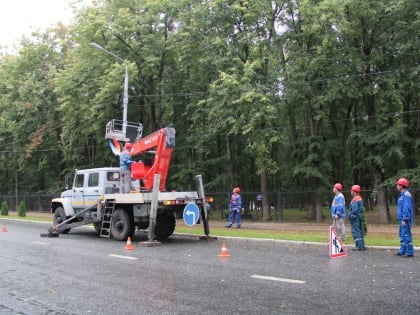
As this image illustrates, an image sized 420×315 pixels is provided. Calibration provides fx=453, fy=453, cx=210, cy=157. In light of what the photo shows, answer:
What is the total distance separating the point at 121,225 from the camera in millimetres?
16000

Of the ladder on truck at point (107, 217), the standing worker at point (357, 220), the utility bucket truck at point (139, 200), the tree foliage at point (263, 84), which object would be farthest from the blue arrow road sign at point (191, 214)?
the tree foliage at point (263, 84)

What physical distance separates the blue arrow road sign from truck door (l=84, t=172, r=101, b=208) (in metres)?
4.55

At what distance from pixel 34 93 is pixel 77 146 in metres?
5.51

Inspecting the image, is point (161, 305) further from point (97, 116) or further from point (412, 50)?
point (97, 116)

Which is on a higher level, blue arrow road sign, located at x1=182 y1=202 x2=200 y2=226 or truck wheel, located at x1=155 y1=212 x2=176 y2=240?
blue arrow road sign, located at x1=182 y1=202 x2=200 y2=226

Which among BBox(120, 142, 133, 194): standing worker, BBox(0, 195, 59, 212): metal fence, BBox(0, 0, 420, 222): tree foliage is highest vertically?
BBox(0, 0, 420, 222): tree foliage

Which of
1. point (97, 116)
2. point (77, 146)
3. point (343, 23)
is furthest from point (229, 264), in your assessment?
point (77, 146)

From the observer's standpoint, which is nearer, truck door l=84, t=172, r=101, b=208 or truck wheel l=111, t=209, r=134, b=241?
truck wheel l=111, t=209, r=134, b=241

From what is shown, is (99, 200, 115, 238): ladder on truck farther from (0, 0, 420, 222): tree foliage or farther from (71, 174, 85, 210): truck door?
(0, 0, 420, 222): tree foliage

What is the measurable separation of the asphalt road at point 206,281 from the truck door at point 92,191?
14.5 ft

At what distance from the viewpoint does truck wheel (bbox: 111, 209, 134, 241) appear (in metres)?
15.7

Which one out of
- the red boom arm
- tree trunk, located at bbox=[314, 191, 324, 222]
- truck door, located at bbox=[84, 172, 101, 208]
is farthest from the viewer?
tree trunk, located at bbox=[314, 191, 324, 222]

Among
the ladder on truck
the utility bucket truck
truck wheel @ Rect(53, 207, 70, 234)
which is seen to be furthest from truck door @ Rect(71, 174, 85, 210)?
the ladder on truck

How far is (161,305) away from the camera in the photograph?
21.9 ft
